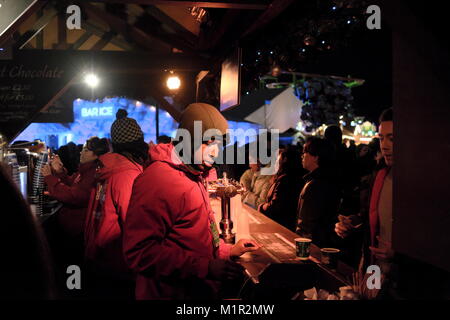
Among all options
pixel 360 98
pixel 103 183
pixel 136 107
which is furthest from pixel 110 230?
pixel 360 98

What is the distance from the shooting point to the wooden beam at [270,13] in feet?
13.0

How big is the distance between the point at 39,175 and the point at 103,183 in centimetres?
233

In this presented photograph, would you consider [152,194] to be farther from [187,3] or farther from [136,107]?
[136,107]

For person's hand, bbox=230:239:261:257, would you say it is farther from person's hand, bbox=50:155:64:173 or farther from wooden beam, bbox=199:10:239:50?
person's hand, bbox=50:155:64:173

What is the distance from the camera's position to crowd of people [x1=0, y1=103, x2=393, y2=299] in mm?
2287

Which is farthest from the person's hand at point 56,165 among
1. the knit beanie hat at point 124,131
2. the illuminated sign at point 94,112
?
the illuminated sign at point 94,112

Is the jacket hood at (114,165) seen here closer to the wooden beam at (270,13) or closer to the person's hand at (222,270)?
the person's hand at (222,270)

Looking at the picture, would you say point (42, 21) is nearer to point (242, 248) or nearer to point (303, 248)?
point (242, 248)

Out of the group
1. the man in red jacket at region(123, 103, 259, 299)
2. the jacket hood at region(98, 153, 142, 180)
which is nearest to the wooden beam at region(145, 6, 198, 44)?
the jacket hood at region(98, 153, 142, 180)

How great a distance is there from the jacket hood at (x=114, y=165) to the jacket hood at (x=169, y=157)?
0.91 m

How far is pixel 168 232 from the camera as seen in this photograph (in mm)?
2385

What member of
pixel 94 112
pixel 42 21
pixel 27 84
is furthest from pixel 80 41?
pixel 94 112

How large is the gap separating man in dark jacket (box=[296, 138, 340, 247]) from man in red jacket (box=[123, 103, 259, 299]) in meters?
1.88

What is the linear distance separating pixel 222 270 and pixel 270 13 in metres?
2.95
